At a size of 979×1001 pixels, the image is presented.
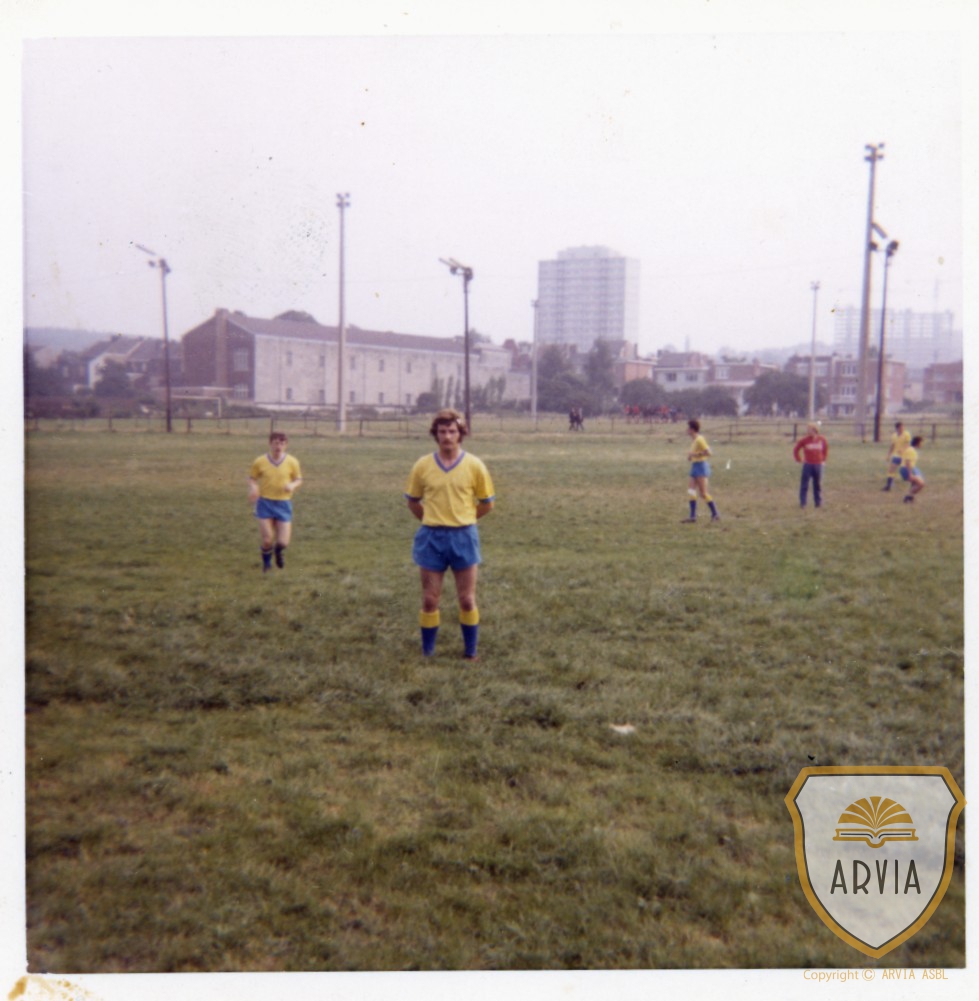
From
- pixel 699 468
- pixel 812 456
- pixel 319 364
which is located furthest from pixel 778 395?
pixel 699 468

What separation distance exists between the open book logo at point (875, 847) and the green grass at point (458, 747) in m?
0.09

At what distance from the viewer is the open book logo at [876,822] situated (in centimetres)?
367

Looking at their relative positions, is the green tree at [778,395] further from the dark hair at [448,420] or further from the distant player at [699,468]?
the dark hair at [448,420]

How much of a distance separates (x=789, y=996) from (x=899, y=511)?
12521mm

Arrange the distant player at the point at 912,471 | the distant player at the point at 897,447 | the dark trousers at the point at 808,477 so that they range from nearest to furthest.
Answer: the dark trousers at the point at 808,477, the distant player at the point at 912,471, the distant player at the point at 897,447

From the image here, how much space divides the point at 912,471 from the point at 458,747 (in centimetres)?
1351

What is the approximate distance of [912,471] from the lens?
15.5 metres

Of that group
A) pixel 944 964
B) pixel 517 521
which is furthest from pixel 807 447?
pixel 944 964

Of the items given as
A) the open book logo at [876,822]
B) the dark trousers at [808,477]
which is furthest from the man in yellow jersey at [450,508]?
the dark trousers at [808,477]

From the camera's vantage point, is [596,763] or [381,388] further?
[381,388]

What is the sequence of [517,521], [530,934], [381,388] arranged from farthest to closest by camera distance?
1. [381,388]
2. [517,521]
3. [530,934]

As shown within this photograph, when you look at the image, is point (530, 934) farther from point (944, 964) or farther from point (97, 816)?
point (97, 816)

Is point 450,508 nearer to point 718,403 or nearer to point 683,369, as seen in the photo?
point 718,403

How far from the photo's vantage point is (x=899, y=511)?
14227 mm
